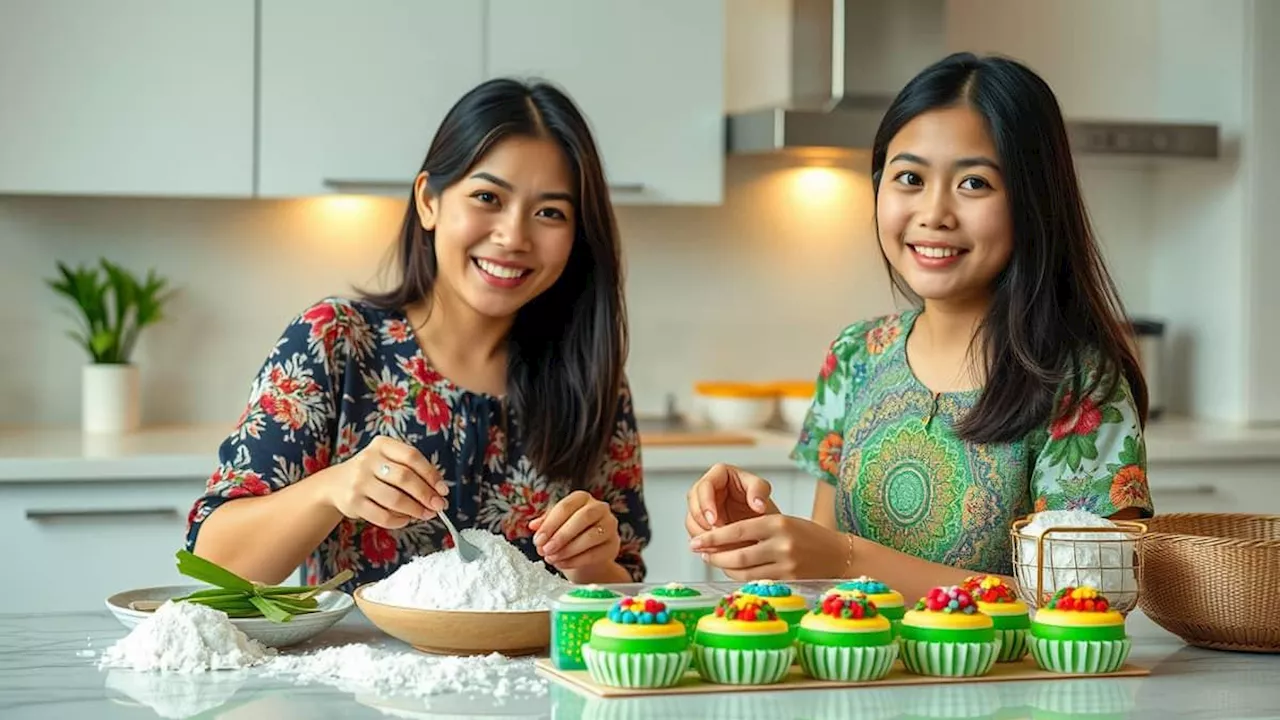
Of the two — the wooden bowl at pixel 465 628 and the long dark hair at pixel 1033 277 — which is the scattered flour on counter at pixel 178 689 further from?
the long dark hair at pixel 1033 277

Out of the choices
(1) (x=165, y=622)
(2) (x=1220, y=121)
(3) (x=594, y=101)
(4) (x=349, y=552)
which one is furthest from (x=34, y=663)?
(2) (x=1220, y=121)

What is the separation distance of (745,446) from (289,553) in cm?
155

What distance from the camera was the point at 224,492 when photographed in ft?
6.09

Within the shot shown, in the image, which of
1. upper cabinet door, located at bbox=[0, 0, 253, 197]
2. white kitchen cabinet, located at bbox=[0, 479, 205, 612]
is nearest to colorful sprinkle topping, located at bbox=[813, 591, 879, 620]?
white kitchen cabinet, located at bbox=[0, 479, 205, 612]

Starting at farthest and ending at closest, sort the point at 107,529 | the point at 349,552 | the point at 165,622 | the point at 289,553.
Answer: the point at 107,529, the point at 349,552, the point at 289,553, the point at 165,622

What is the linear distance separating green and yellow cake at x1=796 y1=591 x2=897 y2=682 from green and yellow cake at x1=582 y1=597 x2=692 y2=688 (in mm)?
114

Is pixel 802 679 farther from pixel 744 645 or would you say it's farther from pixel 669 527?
pixel 669 527

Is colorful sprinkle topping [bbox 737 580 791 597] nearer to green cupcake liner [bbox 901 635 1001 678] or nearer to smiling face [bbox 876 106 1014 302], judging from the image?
green cupcake liner [bbox 901 635 1001 678]

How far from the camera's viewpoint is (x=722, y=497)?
1754 mm

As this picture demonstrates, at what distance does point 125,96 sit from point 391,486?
191 centimetres

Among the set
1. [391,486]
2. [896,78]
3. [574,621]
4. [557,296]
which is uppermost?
[896,78]

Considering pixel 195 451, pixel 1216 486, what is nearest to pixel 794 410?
pixel 1216 486

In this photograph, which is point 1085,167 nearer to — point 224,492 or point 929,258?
point 929,258

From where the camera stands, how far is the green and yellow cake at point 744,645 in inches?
53.0
